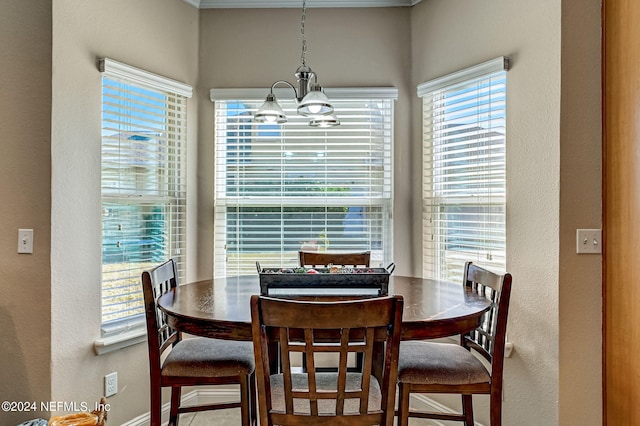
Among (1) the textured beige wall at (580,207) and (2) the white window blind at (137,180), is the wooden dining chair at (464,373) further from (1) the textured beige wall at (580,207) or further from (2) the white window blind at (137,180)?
(2) the white window blind at (137,180)

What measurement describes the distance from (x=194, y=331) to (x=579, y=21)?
6.95 feet

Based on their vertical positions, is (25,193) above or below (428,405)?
above

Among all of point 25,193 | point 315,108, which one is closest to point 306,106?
point 315,108

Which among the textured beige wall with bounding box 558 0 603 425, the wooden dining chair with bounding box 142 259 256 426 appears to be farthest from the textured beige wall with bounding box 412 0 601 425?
the wooden dining chair with bounding box 142 259 256 426

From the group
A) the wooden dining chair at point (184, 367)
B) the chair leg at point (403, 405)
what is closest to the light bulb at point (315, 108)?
the wooden dining chair at point (184, 367)

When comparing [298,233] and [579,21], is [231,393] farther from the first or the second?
[579,21]

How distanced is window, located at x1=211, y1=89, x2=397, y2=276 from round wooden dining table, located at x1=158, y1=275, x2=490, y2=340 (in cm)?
72

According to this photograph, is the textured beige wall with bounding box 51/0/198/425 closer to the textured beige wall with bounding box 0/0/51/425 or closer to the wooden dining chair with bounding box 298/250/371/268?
the textured beige wall with bounding box 0/0/51/425

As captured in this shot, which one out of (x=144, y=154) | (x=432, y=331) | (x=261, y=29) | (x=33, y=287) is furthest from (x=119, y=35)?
(x=432, y=331)

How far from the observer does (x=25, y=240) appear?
196 centimetres

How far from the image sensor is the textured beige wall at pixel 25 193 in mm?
1959

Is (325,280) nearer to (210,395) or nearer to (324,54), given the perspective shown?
(210,395)

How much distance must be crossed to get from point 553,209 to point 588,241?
0.20m

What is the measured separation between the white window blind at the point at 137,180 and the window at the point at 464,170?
1.59 meters
